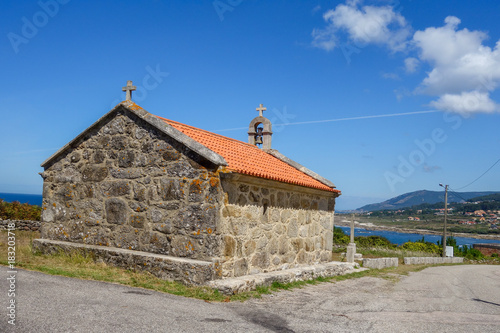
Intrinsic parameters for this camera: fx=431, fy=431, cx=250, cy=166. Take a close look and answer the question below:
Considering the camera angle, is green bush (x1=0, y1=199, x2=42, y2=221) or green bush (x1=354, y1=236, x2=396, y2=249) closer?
green bush (x1=0, y1=199, x2=42, y2=221)

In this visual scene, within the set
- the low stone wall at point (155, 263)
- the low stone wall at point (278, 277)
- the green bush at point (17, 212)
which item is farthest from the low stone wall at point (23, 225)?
the low stone wall at point (278, 277)

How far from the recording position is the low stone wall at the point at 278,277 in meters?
8.06

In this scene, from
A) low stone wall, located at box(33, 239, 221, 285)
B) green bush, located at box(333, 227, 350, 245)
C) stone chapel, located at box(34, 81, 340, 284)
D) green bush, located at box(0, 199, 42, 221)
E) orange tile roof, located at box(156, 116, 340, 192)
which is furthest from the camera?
green bush, located at box(333, 227, 350, 245)

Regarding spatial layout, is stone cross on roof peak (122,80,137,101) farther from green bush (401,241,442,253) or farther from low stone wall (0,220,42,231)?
green bush (401,241,442,253)

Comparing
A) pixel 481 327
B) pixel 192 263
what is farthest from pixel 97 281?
pixel 481 327

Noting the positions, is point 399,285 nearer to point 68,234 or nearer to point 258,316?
point 258,316

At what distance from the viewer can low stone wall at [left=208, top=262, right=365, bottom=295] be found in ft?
26.4

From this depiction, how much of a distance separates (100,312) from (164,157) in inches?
161

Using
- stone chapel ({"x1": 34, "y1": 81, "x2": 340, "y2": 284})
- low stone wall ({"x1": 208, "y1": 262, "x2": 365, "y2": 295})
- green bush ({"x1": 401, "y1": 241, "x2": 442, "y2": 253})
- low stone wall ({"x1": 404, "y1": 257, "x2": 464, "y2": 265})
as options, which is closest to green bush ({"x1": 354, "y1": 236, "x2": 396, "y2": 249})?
green bush ({"x1": 401, "y1": 241, "x2": 442, "y2": 253})

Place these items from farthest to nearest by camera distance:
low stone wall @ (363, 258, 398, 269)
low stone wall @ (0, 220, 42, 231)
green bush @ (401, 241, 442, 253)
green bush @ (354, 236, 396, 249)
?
green bush @ (401, 241, 442, 253), green bush @ (354, 236, 396, 249), low stone wall @ (0, 220, 42, 231), low stone wall @ (363, 258, 398, 269)

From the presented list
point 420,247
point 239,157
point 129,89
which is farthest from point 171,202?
point 420,247

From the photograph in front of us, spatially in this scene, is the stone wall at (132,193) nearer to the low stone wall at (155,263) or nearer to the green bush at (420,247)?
the low stone wall at (155,263)

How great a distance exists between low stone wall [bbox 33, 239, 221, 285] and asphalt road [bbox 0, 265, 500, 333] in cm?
97

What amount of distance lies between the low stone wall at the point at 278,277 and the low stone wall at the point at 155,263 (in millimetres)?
282
